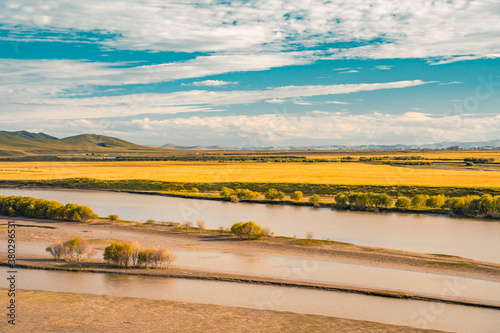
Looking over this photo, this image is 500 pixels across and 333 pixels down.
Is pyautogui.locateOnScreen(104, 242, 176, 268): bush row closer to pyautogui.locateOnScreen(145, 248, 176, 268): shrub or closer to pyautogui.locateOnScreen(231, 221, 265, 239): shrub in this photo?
pyautogui.locateOnScreen(145, 248, 176, 268): shrub

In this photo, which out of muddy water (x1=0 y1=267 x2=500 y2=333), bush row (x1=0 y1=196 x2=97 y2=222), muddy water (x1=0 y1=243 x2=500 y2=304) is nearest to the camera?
muddy water (x1=0 y1=267 x2=500 y2=333)

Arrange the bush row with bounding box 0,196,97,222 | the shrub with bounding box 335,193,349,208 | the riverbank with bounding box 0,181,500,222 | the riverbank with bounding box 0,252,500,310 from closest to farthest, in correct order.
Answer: the riverbank with bounding box 0,252,500,310 < the bush row with bounding box 0,196,97,222 < the riverbank with bounding box 0,181,500,222 < the shrub with bounding box 335,193,349,208

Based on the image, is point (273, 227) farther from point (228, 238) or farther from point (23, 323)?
point (23, 323)

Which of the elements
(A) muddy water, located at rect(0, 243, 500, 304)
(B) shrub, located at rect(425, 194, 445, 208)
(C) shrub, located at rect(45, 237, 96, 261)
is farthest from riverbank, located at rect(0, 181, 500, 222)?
(C) shrub, located at rect(45, 237, 96, 261)

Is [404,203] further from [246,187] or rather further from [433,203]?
[246,187]

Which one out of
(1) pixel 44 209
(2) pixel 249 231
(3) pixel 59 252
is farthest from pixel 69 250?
(1) pixel 44 209

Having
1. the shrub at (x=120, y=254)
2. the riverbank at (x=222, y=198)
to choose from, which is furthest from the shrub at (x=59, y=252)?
the riverbank at (x=222, y=198)

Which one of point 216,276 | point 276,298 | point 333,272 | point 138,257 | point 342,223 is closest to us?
point 276,298
